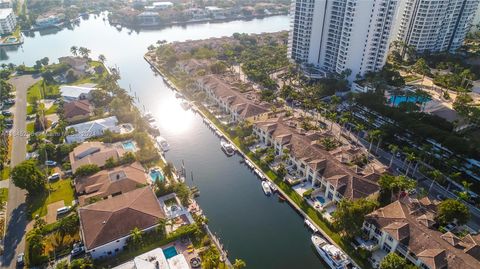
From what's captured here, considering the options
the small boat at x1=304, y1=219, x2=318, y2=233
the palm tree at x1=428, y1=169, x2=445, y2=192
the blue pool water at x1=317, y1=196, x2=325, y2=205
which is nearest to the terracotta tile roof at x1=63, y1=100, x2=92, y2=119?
the blue pool water at x1=317, y1=196, x2=325, y2=205

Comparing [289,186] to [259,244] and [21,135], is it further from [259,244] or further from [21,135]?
[21,135]

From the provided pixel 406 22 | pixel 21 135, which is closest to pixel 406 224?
pixel 21 135

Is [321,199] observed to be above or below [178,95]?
below

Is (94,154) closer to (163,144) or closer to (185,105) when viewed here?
(163,144)

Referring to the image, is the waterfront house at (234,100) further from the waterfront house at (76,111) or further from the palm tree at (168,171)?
the waterfront house at (76,111)

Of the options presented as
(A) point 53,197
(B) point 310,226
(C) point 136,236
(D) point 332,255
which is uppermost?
(C) point 136,236

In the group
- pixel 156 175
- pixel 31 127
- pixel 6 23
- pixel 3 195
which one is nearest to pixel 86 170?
pixel 156 175

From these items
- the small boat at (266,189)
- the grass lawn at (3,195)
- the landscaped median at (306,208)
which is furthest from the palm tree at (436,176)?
the grass lawn at (3,195)
